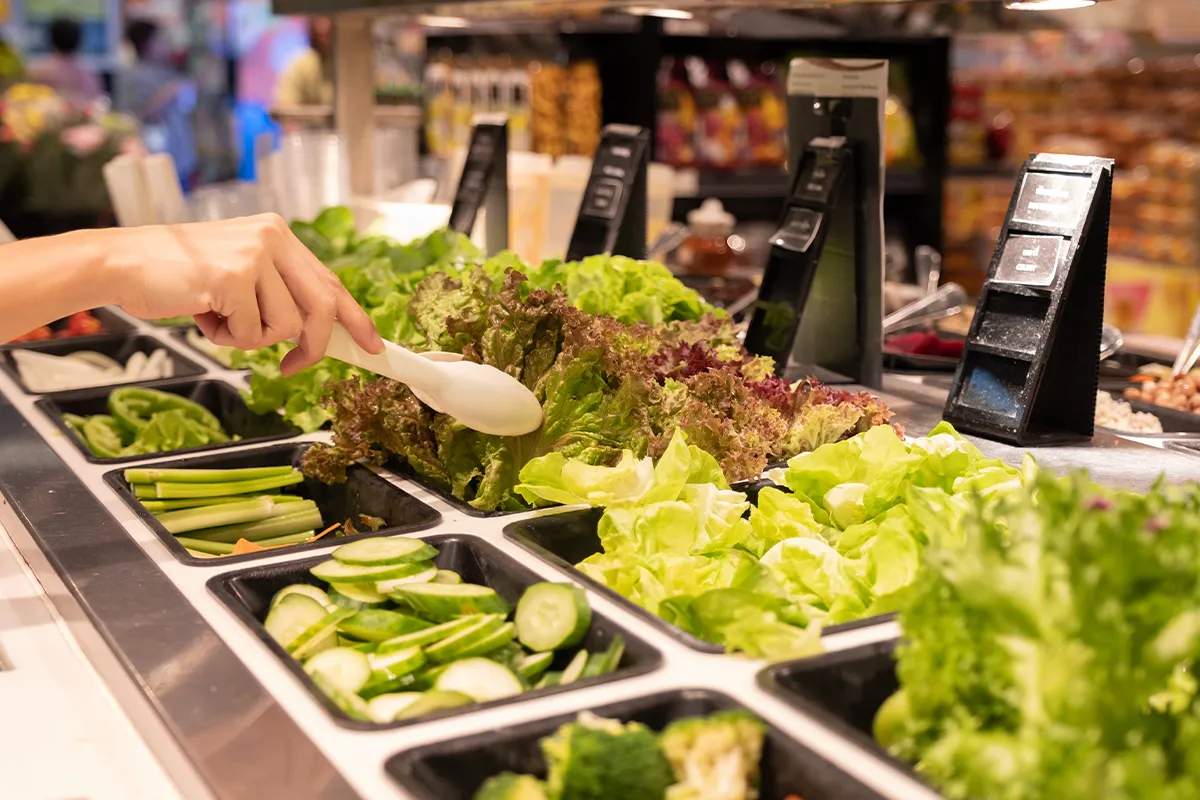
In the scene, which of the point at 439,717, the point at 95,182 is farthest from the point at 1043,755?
the point at 95,182

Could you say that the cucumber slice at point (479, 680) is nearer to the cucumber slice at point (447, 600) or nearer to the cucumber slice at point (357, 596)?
the cucumber slice at point (447, 600)

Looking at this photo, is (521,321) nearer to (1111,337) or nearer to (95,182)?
(1111,337)

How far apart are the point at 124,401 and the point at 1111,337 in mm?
1983

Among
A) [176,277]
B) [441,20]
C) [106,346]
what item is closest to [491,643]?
[176,277]

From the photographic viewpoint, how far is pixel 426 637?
→ 1360 millimetres

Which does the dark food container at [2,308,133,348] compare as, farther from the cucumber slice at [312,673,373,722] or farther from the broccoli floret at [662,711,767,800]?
the broccoli floret at [662,711,767,800]

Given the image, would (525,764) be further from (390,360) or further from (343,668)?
(390,360)

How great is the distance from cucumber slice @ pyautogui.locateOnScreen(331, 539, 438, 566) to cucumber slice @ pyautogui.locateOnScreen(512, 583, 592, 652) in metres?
0.19

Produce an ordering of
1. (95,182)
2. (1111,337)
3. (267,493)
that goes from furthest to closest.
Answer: (95,182)
(1111,337)
(267,493)

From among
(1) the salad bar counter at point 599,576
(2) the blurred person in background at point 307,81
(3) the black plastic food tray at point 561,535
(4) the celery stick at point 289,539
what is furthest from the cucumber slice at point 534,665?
(2) the blurred person in background at point 307,81

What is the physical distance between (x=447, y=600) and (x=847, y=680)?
18.0 inches

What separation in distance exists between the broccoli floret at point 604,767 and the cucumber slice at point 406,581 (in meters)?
0.50

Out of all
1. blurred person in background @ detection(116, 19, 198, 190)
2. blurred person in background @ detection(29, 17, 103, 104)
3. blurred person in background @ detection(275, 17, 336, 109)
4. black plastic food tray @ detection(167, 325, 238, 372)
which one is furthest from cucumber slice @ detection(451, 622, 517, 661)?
blurred person in background @ detection(116, 19, 198, 190)

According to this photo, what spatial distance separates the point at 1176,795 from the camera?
2.72ft
